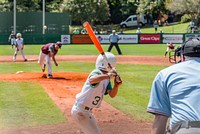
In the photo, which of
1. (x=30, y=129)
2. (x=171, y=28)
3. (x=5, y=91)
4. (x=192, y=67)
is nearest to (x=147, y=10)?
(x=171, y=28)

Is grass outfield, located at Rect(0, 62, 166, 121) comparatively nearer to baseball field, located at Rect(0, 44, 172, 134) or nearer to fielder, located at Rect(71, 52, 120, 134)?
baseball field, located at Rect(0, 44, 172, 134)

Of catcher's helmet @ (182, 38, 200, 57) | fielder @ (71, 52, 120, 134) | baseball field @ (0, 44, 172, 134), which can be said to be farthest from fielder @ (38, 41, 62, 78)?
catcher's helmet @ (182, 38, 200, 57)

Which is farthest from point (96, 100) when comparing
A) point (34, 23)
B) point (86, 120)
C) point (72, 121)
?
point (34, 23)

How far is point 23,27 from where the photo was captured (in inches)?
2399

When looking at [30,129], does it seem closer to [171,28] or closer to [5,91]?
[5,91]

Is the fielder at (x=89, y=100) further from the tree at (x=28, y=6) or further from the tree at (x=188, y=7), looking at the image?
the tree at (x=28, y=6)

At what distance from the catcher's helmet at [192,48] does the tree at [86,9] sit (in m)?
68.6

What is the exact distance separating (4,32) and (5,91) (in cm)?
4245

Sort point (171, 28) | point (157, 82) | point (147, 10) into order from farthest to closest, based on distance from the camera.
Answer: point (147, 10), point (171, 28), point (157, 82)

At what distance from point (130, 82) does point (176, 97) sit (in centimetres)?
1571

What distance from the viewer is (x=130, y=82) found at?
65.9 ft

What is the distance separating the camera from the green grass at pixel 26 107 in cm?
1195

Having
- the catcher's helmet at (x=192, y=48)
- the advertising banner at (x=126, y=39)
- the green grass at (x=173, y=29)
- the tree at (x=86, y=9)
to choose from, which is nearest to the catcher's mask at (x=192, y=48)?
the catcher's helmet at (x=192, y=48)

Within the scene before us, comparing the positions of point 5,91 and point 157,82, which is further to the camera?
point 5,91
